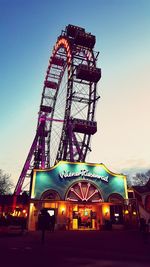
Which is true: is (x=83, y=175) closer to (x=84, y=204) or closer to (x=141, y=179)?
(x=84, y=204)

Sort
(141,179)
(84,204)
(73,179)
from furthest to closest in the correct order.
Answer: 1. (141,179)
2. (73,179)
3. (84,204)

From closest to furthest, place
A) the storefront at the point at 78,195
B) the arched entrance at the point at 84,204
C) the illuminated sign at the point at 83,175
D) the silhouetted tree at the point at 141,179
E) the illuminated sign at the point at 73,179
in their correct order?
the storefront at the point at 78,195, the illuminated sign at the point at 73,179, the arched entrance at the point at 84,204, the illuminated sign at the point at 83,175, the silhouetted tree at the point at 141,179

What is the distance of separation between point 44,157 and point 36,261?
30.8 m

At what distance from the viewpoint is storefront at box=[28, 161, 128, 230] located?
23375 mm

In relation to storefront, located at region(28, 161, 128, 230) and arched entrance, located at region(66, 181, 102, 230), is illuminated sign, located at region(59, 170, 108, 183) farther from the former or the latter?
arched entrance, located at region(66, 181, 102, 230)

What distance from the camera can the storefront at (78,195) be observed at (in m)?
23.4

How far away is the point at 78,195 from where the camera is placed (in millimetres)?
24453

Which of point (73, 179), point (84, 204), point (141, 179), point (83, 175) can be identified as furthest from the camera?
point (141, 179)

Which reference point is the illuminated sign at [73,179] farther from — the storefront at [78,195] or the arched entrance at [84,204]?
the arched entrance at [84,204]

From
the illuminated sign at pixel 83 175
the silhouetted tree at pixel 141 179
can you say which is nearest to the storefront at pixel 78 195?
the illuminated sign at pixel 83 175

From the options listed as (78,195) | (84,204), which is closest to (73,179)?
(78,195)

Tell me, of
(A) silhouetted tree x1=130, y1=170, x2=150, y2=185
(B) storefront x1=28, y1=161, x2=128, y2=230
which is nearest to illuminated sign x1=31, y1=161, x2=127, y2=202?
(B) storefront x1=28, y1=161, x2=128, y2=230

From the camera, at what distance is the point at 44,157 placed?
37375 millimetres

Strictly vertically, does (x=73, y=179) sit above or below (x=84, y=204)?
above
